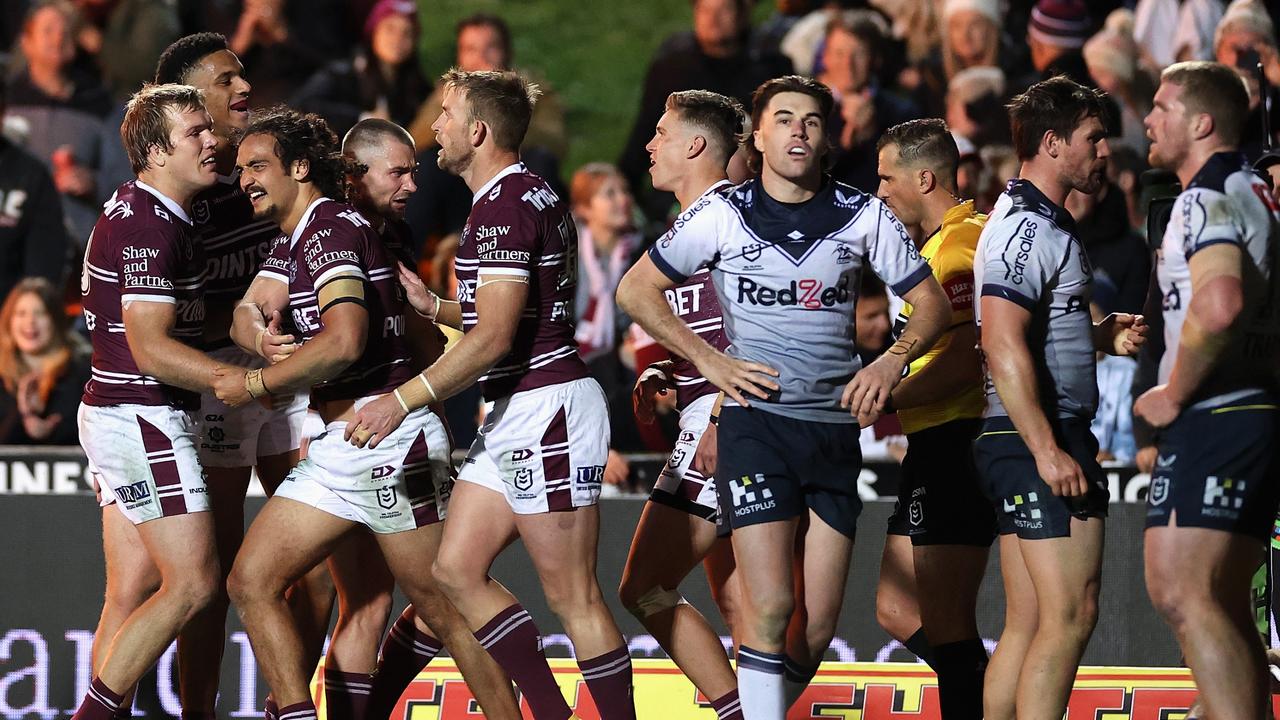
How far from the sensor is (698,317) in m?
5.78

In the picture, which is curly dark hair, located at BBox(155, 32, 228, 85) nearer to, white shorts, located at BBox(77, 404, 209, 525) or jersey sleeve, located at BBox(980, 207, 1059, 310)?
white shorts, located at BBox(77, 404, 209, 525)

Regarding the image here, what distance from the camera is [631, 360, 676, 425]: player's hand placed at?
5762 millimetres

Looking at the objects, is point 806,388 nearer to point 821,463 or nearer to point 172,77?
point 821,463

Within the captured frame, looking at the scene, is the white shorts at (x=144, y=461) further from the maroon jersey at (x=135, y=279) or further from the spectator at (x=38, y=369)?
the spectator at (x=38, y=369)

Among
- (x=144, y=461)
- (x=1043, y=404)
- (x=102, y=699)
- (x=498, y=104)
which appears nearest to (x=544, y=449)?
(x=498, y=104)

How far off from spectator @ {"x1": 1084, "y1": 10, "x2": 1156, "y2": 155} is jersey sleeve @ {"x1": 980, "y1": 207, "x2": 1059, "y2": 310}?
18.9 feet

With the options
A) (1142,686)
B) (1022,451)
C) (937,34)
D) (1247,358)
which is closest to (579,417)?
(1022,451)

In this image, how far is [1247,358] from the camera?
4691mm

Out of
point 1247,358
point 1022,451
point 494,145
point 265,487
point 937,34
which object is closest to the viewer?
point 1247,358

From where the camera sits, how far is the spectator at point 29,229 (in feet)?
34.8

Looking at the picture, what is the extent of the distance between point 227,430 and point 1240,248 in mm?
3711

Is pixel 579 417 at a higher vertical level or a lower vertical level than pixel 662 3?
lower

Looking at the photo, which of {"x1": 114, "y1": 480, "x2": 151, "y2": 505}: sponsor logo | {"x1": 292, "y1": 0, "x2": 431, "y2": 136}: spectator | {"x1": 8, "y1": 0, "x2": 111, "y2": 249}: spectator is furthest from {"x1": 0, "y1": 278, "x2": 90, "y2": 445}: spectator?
{"x1": 114, "y1": 480, "x2": 151, "y2": 505}: sponsor logo

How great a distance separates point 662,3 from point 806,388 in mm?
8225
